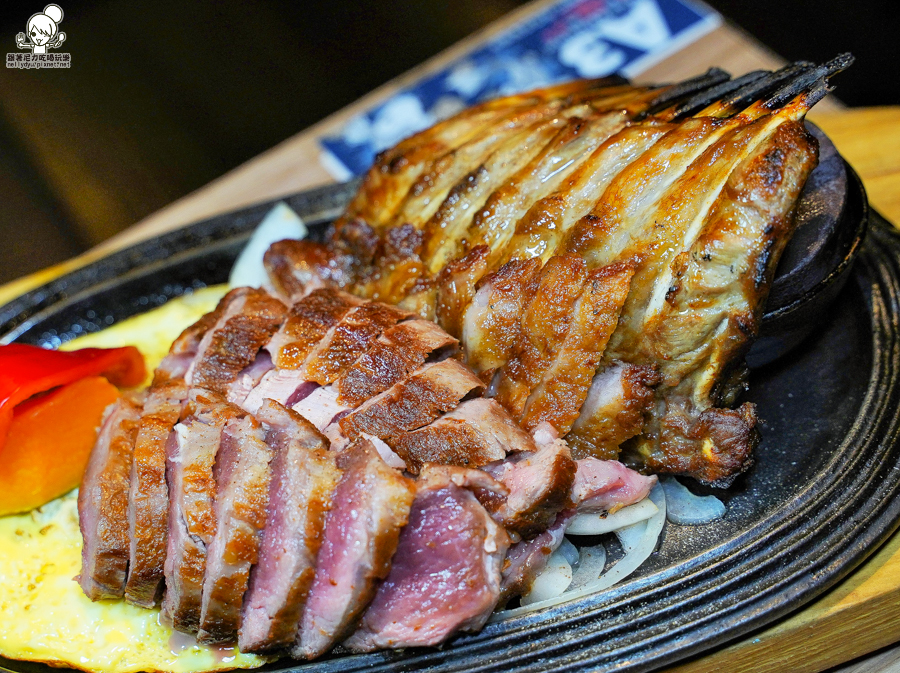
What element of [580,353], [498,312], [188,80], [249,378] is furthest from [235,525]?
[188,80]

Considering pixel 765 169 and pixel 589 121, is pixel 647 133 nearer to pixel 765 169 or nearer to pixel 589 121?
pixel 589 121

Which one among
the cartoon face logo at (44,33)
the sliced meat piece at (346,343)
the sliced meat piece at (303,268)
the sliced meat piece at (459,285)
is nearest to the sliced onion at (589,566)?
the sliced meat piece at (459,285)

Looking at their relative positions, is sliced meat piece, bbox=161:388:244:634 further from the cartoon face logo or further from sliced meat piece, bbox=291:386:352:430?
the cartoon face logo

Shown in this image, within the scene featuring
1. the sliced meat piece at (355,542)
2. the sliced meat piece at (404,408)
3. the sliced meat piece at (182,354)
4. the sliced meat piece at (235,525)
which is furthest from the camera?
the sliced meat piece at (182,354)

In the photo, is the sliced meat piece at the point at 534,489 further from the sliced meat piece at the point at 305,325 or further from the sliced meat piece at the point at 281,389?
the sliced meat piece at the point at 305,325

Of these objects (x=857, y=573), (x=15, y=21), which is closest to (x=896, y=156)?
(x=857, y=573)
